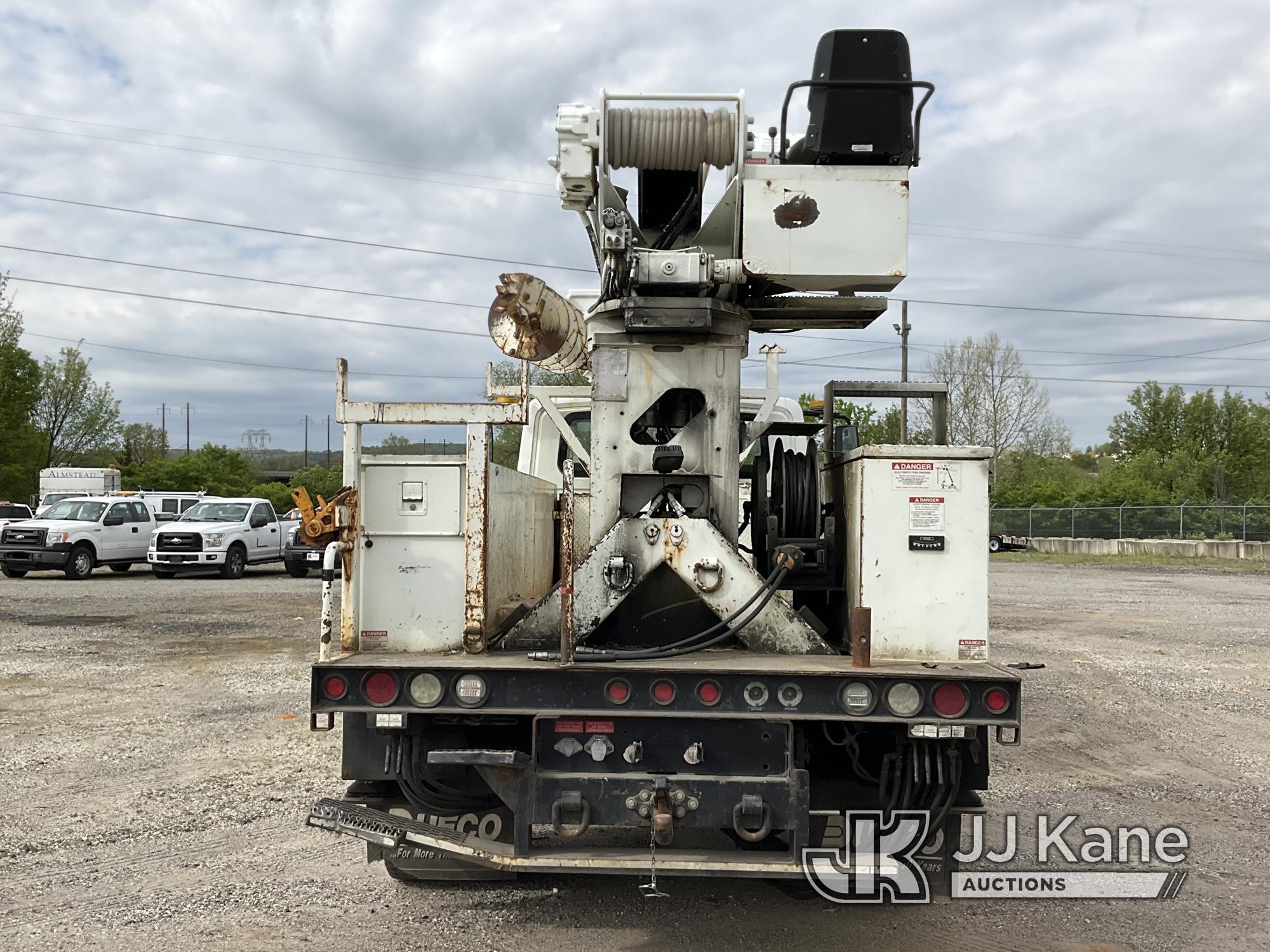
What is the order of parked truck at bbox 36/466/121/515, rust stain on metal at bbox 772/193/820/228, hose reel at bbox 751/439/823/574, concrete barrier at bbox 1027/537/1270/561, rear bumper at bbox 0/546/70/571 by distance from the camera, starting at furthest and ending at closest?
1. concrete barrier at bbox 1027/537/1270/561
2. parked truck at bbox 36/466/121/515
3. rear bumper at bbox 0/546/70/571
4. hose reel at bbox 751/439/823/574
5. rust stain on metal at bbox 772/193/820/228

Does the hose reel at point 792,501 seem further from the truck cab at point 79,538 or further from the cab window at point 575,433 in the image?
the truck cab at point 79,538

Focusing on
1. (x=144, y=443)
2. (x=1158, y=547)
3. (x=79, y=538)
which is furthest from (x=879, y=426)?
(x=144, y=443)

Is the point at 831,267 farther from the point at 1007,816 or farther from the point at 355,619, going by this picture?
the point at 1007,816

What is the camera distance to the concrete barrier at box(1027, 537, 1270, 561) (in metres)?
36.9

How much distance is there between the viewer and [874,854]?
155 inches

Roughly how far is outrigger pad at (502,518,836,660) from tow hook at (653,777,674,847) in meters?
0.80

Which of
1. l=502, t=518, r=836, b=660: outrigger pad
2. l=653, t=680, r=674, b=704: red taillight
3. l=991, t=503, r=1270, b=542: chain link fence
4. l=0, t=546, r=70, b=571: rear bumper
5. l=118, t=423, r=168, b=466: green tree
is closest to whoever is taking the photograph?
l=653, t=680, r=674, b=704: red taillight

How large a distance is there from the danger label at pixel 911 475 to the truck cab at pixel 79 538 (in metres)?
23.2

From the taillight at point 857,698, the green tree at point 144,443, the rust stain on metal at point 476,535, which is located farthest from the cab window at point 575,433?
the green tree at point 144,443

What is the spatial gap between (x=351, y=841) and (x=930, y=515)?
3589 mm

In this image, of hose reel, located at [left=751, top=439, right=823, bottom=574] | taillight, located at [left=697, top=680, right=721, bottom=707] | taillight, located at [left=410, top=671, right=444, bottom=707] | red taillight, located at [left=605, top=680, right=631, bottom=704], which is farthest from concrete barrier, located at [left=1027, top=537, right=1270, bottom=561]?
taillight, located at [left=410, top=671, right=444, bottom=707]

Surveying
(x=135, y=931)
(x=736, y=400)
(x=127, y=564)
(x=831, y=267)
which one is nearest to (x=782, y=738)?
(x=736, y=400)

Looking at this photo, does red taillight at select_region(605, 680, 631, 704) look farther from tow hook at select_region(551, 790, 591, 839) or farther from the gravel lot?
the gravel lot

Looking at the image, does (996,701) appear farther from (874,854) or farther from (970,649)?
(874,854)
